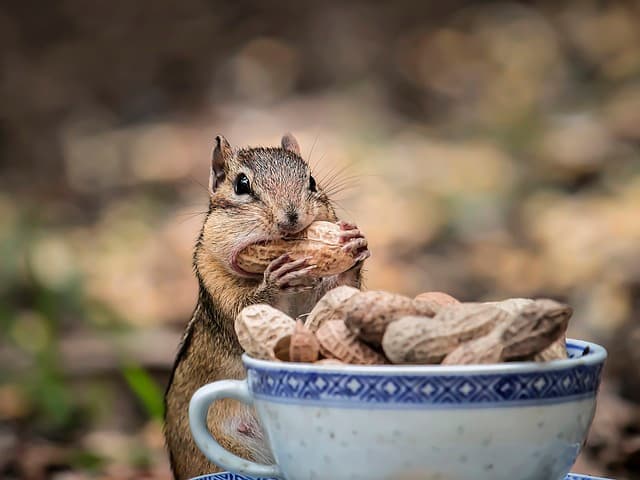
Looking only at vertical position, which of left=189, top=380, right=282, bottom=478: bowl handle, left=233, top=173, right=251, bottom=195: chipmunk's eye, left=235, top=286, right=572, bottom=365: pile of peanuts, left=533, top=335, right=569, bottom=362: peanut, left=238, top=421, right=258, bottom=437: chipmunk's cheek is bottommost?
left=238, top=421, right=258, bottom=437: chipmunk's cheek

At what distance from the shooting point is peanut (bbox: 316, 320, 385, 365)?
163cm

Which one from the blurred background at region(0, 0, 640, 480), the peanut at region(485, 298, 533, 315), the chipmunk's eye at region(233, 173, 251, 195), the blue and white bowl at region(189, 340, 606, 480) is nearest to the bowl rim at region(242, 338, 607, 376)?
the blue and white bowl at region(189, 340, 606, 480)

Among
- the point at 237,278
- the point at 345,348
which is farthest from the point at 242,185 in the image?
the point at 345,348

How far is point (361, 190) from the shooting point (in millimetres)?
6406

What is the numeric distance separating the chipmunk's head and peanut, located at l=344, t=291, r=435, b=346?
0.71m

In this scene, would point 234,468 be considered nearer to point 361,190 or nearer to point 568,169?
point 361,190

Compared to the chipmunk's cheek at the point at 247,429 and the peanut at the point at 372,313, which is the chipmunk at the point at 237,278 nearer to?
the chipmunk's cheek at the point at 247,429

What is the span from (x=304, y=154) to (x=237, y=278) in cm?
388

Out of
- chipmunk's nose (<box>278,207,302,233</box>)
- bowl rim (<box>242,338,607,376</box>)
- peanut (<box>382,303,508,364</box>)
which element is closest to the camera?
bowl rim (<box>242,338,607,376</box>)

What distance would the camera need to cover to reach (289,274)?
222 cm

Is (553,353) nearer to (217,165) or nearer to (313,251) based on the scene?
(313,251)

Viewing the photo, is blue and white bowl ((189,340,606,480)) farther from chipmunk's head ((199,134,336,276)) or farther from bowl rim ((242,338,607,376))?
chipmunk's head ((199,134,336,276))

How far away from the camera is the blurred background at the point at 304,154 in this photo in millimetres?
4320

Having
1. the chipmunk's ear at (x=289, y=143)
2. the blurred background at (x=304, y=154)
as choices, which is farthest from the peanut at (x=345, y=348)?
the blurred background at (x=304, y=154)
